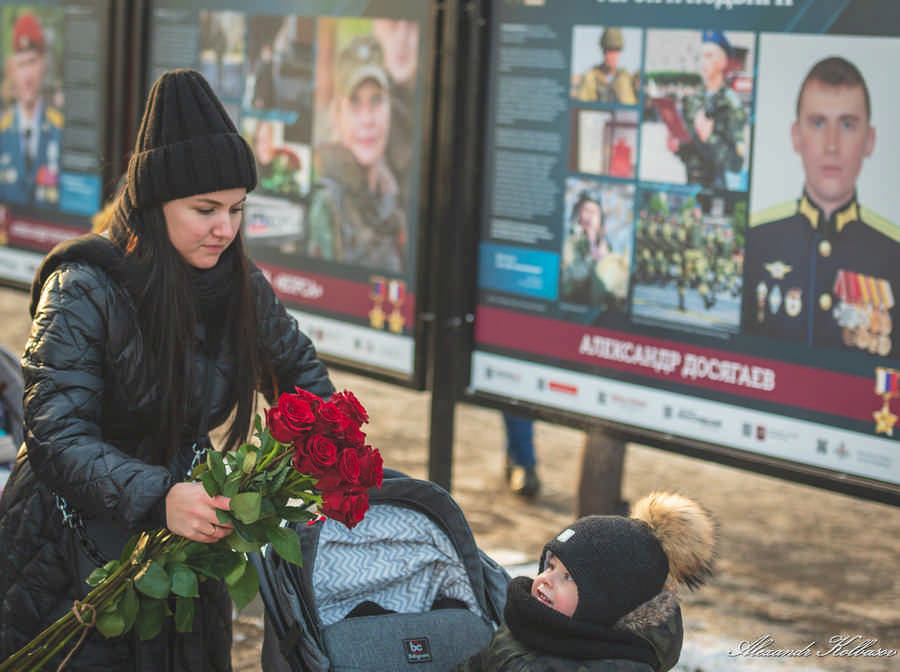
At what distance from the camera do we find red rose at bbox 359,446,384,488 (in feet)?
7.77

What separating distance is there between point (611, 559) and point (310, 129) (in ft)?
10.4

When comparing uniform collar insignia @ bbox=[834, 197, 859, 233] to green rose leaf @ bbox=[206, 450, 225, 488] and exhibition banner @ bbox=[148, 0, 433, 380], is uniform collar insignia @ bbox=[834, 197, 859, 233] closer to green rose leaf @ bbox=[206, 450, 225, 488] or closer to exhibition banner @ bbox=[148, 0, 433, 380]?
exhibition banner @ bbox=[148, 0, 433, 380]

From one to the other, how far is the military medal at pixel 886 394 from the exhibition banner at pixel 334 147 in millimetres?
1817

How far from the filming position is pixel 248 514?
7.60 feet

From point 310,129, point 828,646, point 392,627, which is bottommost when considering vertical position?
point 828,646

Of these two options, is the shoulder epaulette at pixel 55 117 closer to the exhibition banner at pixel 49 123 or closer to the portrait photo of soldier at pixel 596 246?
the exhibition banner at pixel 49 123

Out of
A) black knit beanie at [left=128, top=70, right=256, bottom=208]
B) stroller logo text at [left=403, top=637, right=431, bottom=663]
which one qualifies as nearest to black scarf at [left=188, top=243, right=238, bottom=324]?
black knit beanie at [left=128, top=70, right=256, bottom=208]

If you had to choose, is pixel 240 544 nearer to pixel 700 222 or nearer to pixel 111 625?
pixel 111 625

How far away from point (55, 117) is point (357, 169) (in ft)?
7.18

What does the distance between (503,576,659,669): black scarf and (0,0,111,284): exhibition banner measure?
4309 millimetres

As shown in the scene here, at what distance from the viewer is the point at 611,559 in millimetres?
2488

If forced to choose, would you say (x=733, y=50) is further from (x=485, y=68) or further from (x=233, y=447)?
(x=233, y=447)

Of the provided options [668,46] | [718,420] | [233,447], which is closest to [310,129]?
[668,46]

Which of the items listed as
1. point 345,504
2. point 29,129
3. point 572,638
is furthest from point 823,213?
point 29,129
